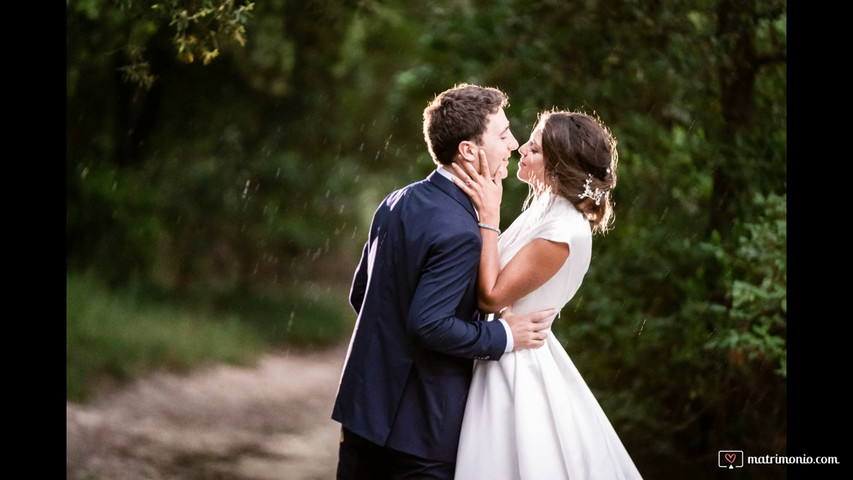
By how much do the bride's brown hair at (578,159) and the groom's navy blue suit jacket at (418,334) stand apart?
0.35 metres

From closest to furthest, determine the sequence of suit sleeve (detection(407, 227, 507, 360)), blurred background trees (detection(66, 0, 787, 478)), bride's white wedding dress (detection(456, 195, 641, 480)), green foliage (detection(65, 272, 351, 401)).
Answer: suit sleeve (detection(407, 227, 507, 360)) < bride's white wedding dress (detection(456, 195, 641, 480)) < blurred background trees (detection(66, 0, 787, 478)) < green foliage (detection(65, 272, 351, 401))

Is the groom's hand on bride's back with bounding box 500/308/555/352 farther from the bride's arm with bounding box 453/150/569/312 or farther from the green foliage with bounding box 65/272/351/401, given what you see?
the green foliage with bounding box 65/272/351/401

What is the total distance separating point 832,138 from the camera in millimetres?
4285

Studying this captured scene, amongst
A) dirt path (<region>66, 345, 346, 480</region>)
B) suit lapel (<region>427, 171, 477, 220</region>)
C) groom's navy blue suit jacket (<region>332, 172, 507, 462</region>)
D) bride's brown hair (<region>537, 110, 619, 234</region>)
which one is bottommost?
dirt path (<region>66, 345, 346, 480</region>)

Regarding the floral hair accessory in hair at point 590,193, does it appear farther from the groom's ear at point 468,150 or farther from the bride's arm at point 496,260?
the groom's ear at point 468,150

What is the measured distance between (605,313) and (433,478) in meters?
3.28

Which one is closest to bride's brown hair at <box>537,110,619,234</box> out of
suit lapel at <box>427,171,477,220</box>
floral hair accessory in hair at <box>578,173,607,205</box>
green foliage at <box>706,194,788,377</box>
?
floral hair accessory in hair at <box>578,173,607,205</box>

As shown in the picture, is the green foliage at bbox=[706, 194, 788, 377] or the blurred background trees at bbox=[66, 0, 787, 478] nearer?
the green foliage at bbox=[706, 194, 788, 377]

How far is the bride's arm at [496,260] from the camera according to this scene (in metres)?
2.65

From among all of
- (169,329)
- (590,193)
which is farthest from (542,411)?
(169,329)

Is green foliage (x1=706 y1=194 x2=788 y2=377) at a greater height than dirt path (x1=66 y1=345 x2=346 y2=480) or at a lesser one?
greater

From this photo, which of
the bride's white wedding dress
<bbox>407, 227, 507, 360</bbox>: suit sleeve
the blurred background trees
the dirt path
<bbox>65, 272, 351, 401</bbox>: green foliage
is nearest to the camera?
<bbox>407, 227, 507, 360</bbox>: suit sleeve

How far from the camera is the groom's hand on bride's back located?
2.72 meters

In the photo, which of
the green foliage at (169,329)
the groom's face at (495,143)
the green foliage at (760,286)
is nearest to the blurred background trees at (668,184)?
the green foliage at (760,286)
